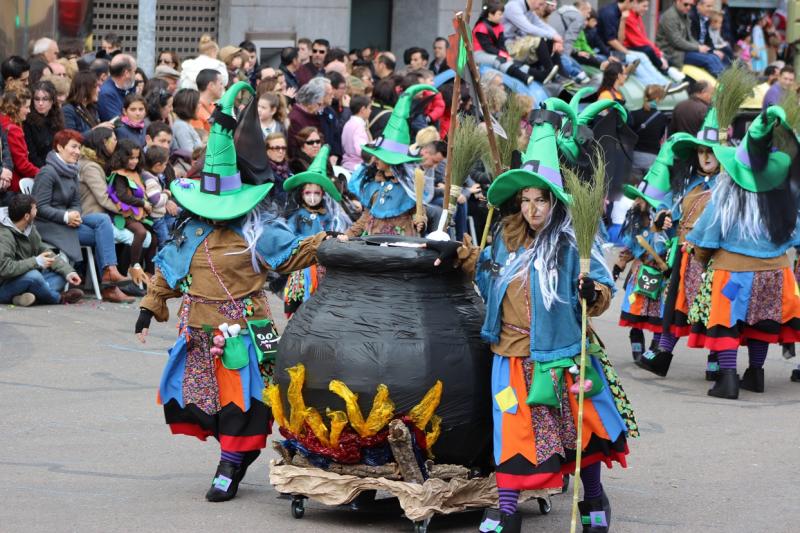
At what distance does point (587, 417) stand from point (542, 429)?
0.68ft

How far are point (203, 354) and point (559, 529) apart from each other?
A: 181 centimetres

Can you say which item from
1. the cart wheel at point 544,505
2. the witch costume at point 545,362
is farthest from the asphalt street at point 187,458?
the witch costume at point 545,362

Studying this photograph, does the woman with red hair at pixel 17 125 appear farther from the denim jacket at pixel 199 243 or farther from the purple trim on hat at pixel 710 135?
the purple trim on hat at pixel 710 135

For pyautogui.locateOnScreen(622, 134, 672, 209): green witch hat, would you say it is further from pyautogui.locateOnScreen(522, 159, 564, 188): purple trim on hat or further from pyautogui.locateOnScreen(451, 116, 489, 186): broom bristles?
pyautogui.locateOnScreen(522, 159, 564, 188): purple trim on hat

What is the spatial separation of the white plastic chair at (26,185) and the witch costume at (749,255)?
5.26 meters

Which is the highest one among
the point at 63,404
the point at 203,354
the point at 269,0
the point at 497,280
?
the point at 269,0

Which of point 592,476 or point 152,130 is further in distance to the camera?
point 152,130

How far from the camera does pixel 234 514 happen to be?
637 centimetres

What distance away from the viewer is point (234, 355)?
6605mm

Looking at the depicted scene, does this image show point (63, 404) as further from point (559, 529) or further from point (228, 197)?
point (559, 529)

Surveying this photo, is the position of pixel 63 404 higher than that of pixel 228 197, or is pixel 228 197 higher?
pixel 228 197

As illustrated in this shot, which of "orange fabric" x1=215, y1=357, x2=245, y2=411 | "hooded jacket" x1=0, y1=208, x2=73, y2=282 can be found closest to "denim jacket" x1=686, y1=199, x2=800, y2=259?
"orange fabric" x1=215, y1=357, x2=245, y2=411

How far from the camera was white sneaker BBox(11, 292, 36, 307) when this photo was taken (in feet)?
36.5

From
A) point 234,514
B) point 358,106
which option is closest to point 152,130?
point 358,106
